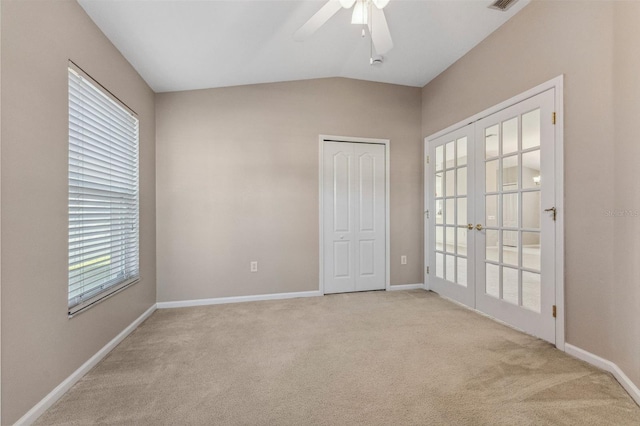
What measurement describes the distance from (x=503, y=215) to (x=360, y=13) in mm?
2210

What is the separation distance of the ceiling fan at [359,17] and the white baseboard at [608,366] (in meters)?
2.60

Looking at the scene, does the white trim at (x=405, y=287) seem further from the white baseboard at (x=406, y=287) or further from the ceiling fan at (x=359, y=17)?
the ceiling fan at (x=359, y=17)

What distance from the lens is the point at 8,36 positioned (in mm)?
1434

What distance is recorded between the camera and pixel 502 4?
8.00 ft

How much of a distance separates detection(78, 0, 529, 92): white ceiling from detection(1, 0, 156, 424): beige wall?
1.28 feet

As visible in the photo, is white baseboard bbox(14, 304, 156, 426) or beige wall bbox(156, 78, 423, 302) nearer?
white baseboard bbox(14, 304, 156, 426)

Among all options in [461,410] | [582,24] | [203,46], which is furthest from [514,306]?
[203,46]

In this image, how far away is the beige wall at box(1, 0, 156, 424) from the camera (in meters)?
1.42

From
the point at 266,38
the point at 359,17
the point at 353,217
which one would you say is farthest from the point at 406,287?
the point at 266,38

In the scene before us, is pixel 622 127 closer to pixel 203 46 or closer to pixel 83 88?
pixel 203 46

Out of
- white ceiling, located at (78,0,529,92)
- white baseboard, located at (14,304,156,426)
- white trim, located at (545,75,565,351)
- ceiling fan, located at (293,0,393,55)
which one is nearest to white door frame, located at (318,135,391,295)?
white ceiling, located at (78,0,529,92)

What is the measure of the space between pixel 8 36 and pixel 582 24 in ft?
11.6

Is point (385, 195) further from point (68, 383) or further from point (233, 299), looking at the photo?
point (68, 383)

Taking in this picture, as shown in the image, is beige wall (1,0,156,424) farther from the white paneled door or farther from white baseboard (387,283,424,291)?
white baseboard (387,283,424,291)
